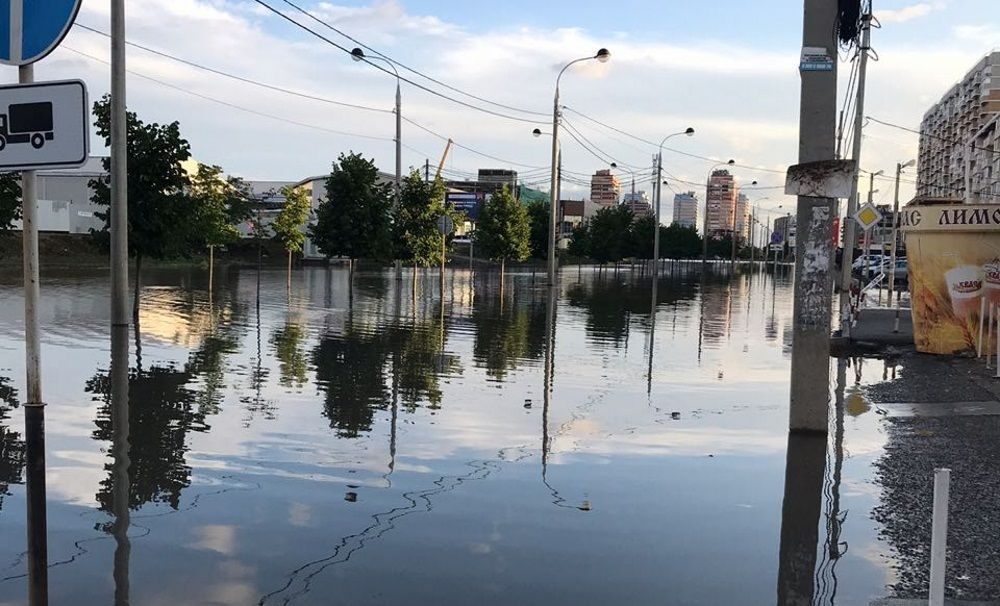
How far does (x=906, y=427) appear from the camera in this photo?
9.90 m

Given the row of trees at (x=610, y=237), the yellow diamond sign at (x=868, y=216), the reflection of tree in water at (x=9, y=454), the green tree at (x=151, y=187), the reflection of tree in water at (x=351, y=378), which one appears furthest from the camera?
the row of trees at (x=610, y=237)

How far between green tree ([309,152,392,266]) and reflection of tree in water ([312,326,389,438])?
17713 millimetres

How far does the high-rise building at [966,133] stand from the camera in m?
124

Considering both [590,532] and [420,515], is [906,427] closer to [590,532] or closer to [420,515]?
[590,532]

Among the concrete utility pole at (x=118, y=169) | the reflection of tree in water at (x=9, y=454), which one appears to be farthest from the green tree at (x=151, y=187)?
the reflection of tree in water at (x=9, y=454)

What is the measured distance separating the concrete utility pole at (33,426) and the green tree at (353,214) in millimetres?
31494

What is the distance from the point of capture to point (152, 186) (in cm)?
2047

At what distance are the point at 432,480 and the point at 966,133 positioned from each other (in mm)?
167246

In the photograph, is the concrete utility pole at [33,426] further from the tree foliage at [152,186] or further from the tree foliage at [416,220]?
the tree foliage at [416,220]


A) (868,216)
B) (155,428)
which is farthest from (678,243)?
(155,428)

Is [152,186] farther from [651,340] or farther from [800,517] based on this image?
[800,517]

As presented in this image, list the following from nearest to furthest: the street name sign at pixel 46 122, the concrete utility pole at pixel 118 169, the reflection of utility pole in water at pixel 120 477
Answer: the street name sign at pixel 46 122
the reflection of utility pole in water at pixel 120 477
the concrete utility pole at pixel 118 169

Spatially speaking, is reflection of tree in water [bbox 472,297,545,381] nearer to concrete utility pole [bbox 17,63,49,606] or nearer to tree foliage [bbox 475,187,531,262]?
concrete utility pole [bbox 17,63,49,606]

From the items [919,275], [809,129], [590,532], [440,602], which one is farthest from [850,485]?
[919,275]
